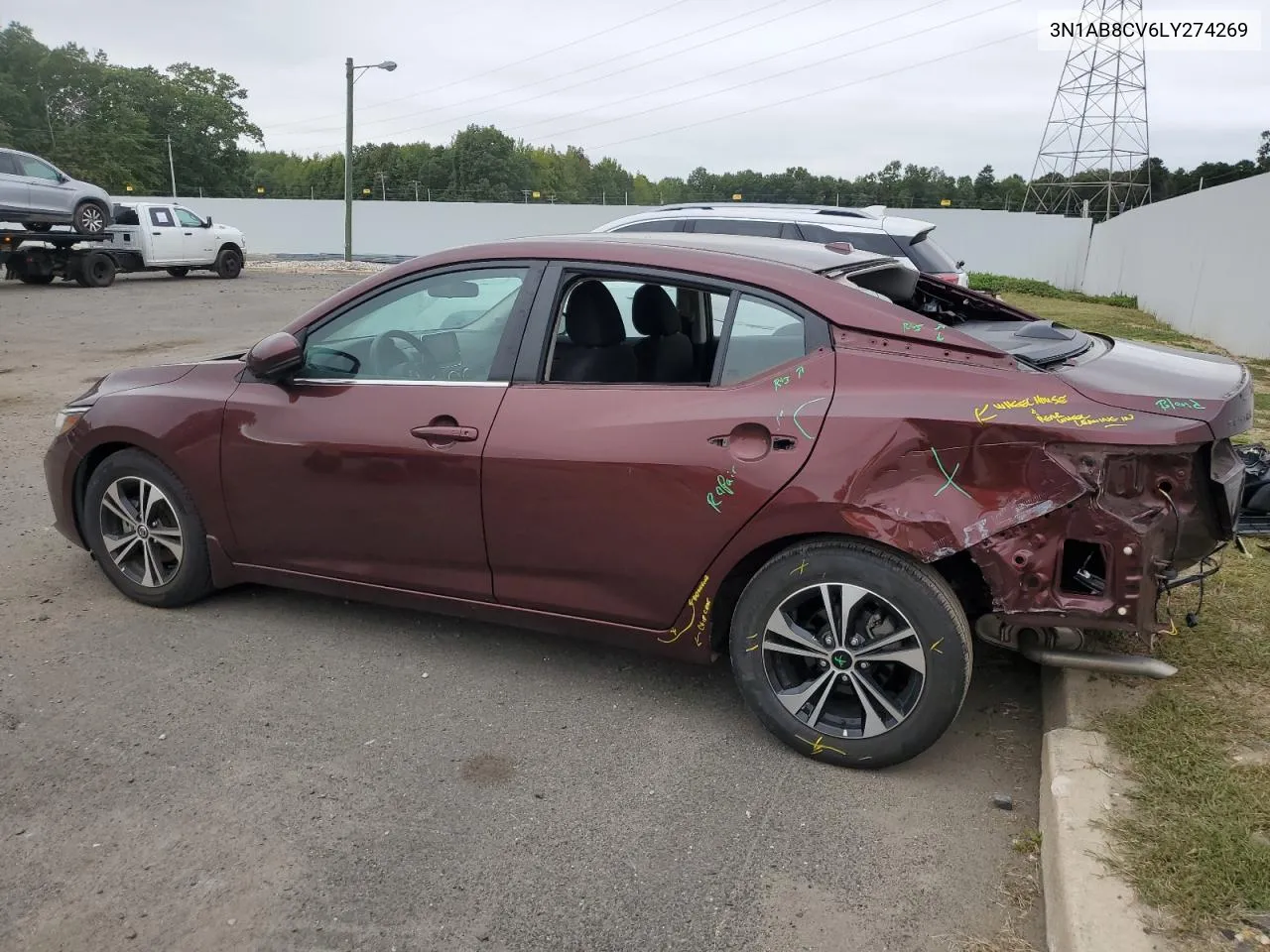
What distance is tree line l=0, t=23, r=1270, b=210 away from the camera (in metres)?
49.2

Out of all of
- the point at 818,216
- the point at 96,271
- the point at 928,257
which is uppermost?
the point at 818,216

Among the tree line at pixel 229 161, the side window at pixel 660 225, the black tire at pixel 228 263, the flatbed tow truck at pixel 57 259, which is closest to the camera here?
the side window at pixel 660 225

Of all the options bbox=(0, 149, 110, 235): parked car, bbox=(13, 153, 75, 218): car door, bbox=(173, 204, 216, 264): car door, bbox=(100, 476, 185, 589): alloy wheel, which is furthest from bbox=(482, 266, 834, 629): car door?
bbox=(173, 204, 216, 264): car door

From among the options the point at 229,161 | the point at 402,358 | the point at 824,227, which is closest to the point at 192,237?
the point at 824,227

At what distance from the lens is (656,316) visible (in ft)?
13.4

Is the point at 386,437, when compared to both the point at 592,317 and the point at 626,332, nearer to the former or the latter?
the point at 592,317

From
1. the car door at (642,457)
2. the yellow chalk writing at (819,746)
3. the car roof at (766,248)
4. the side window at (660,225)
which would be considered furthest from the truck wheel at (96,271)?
the yellow chalk writing at (819,746)

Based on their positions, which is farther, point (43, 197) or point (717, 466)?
point (43, 197)

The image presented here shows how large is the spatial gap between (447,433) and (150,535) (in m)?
1.67

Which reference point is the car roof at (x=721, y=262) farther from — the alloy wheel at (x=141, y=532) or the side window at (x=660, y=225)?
the side window at (x=660, y=225)

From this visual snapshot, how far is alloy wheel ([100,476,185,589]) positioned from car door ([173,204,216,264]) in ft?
73.9

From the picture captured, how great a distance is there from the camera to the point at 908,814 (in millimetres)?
3012

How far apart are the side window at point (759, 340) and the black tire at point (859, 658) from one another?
0.61 meters

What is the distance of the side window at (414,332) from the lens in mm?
3844
